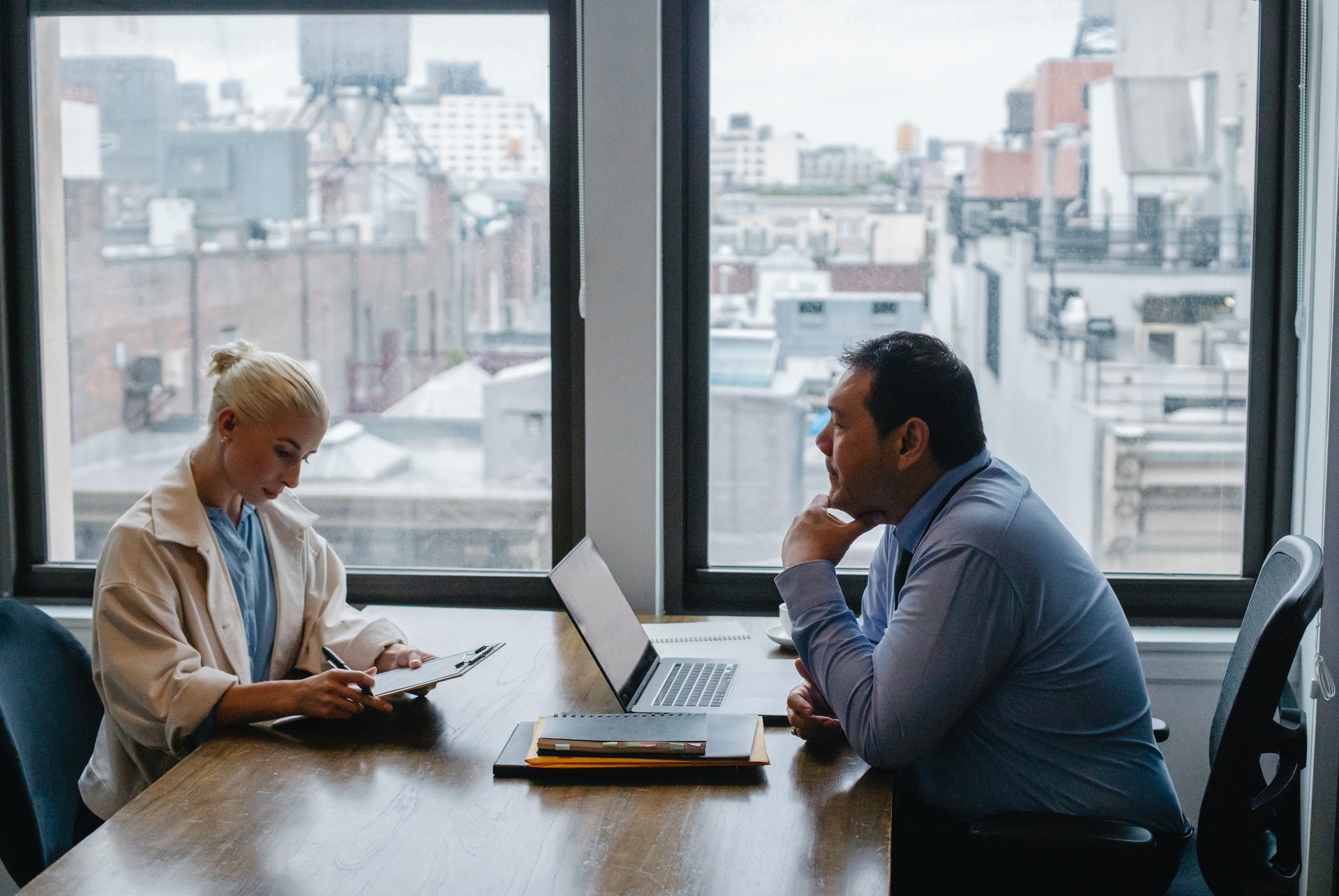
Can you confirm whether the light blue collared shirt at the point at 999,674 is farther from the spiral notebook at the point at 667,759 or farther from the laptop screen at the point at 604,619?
the laptop screen at the point at 604,619

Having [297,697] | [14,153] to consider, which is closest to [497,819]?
[297,697]

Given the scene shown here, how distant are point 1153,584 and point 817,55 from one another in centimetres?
147

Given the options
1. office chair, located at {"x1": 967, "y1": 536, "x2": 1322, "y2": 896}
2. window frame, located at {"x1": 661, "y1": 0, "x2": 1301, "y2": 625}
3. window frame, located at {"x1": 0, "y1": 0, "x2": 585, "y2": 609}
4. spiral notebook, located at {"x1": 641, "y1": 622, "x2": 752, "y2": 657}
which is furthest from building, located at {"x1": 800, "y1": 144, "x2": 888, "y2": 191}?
office chair, located at {"x1": 967, "y1": 536, "x2": 1322, "y2": 896}

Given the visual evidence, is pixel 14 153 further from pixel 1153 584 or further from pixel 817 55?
pixel 1153 584

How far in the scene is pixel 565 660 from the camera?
2115 mm

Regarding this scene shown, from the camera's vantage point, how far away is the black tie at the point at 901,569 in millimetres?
1763

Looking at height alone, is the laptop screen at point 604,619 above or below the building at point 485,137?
below

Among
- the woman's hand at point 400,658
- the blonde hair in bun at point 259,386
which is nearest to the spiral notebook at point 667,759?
the woman's hand at point 400,658

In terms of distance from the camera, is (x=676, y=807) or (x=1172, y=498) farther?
(x=1172, y=498)

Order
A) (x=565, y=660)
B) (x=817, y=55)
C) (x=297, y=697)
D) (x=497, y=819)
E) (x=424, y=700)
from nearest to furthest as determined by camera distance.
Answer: (x=497, y=819), (x=297, y=697), (x=424, y=700), (x=565, y=660), (x=817, y=55)

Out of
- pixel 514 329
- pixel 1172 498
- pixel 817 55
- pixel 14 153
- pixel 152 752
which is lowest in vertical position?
pixel 152 752

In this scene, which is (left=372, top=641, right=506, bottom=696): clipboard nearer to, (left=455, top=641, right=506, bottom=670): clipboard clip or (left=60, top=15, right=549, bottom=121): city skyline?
(left=455, top=641, right=506, bottom=670): clipboard clip

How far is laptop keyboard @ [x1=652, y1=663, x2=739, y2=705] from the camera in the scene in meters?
1.85

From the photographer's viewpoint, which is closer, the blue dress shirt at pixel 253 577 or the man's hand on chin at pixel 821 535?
the man's hand on chin at pixel 821 535
